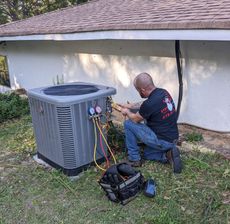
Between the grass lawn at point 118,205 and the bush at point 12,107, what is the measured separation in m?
2.78

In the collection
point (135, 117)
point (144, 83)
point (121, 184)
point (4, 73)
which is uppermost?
point (144, 83)

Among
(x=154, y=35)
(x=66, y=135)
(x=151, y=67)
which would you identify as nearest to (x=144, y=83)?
(x=154, y=35)

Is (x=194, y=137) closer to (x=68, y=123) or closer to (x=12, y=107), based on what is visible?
(x=68, y=123)

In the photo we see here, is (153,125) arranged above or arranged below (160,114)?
below

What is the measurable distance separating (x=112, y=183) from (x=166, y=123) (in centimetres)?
105

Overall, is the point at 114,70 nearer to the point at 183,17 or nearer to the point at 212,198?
the point at 183,17

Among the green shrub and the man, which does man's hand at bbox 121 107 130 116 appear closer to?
the man

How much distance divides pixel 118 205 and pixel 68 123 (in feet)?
3.57

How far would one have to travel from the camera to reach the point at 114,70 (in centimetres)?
666

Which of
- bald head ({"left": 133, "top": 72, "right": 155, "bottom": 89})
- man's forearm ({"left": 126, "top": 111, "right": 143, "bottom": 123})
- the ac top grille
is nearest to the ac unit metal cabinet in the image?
the ac top grille

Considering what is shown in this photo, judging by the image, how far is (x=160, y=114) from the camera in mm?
3795

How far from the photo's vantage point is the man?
3.77 meters

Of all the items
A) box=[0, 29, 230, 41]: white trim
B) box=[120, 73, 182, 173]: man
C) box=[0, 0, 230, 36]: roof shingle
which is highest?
box=[0, 0, 230, 36]: roof shingle

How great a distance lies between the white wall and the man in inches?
45.1
